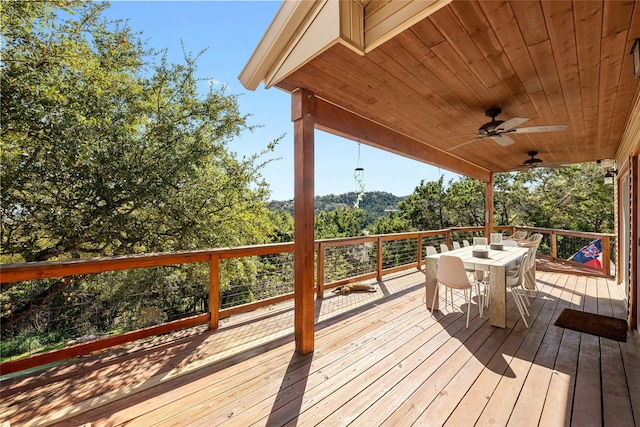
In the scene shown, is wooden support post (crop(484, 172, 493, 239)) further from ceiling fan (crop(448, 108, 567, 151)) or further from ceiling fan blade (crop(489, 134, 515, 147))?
ceiling fan (crop(448, 108, 567, 151))

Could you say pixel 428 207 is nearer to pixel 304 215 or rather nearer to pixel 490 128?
pixel 490 128

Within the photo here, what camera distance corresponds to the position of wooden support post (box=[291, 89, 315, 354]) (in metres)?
2.62

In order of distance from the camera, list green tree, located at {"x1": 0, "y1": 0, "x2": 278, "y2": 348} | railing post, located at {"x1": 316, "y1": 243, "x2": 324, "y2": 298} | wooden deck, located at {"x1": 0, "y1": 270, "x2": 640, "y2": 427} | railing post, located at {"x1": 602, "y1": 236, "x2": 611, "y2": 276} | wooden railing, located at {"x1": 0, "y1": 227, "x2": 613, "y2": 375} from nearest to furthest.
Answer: wooden deck, located at {"x1": 0, "y1": 270, "x2": 640, "y2": 427} → wooden railing, located at {"x1": 0, "y1": 227, "x2": 613, "y2": 375} → green tree, located at {"x1": 0, "y1": 0, "x2": 278, "y2": 348} → railing post, located at {"x1": 316, "y1": 243, "x2": 324, "y2": 298} → railing post, located at {"x1": 602, "y1": 236, "x2": 611, "y2": 276}

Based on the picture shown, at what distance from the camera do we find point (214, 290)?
3.13 m

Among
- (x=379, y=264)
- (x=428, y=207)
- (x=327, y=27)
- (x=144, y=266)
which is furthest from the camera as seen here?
(x=428, y=207)

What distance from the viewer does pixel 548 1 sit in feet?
5.03

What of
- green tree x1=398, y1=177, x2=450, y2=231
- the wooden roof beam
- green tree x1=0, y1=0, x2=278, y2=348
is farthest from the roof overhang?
green tree x1=398, y1=177, x2=450, y2=231

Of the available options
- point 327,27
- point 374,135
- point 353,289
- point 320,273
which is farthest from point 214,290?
point 327,27

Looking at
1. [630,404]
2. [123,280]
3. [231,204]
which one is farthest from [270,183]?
[630,404]

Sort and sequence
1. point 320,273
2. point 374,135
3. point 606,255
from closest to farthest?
point 374,135
point 320,273
point 606,255

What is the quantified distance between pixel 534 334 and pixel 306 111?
343 cm

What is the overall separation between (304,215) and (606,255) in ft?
21.7

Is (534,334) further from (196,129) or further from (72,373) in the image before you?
(196,129)

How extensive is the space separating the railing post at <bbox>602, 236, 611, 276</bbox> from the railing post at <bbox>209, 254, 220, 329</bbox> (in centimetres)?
722
